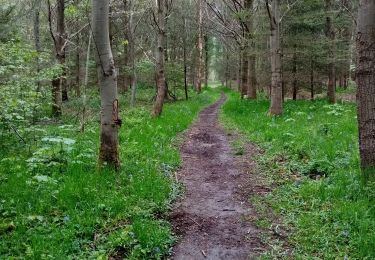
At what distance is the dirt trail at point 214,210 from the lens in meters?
5.20

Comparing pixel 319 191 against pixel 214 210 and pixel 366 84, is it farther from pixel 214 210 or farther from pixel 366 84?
pixel 366 84

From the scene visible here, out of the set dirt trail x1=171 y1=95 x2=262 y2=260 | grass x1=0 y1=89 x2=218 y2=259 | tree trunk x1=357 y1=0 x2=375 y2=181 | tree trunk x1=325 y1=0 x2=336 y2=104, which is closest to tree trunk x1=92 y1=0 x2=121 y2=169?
grass x1=0 y1=89 x2=218 y2=259

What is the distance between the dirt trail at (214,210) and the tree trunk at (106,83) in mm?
1838

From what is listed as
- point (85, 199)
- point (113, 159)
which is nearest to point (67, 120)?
point (113, 159)

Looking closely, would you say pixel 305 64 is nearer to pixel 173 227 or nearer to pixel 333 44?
pixel 333 44

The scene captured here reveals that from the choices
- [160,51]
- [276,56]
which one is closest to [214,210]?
[276,56]

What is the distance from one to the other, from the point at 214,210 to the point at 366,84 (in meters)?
3.50

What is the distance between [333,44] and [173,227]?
15.8m

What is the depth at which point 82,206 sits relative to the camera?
5.93 m

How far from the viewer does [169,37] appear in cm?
3250

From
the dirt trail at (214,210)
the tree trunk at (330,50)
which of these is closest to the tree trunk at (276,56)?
the tree trunk at (330,50)

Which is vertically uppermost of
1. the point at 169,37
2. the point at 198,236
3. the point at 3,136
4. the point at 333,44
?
the point at 169,37

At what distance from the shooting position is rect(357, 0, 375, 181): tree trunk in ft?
20.2

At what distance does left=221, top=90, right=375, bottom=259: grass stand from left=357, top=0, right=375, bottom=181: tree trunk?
0.47m
